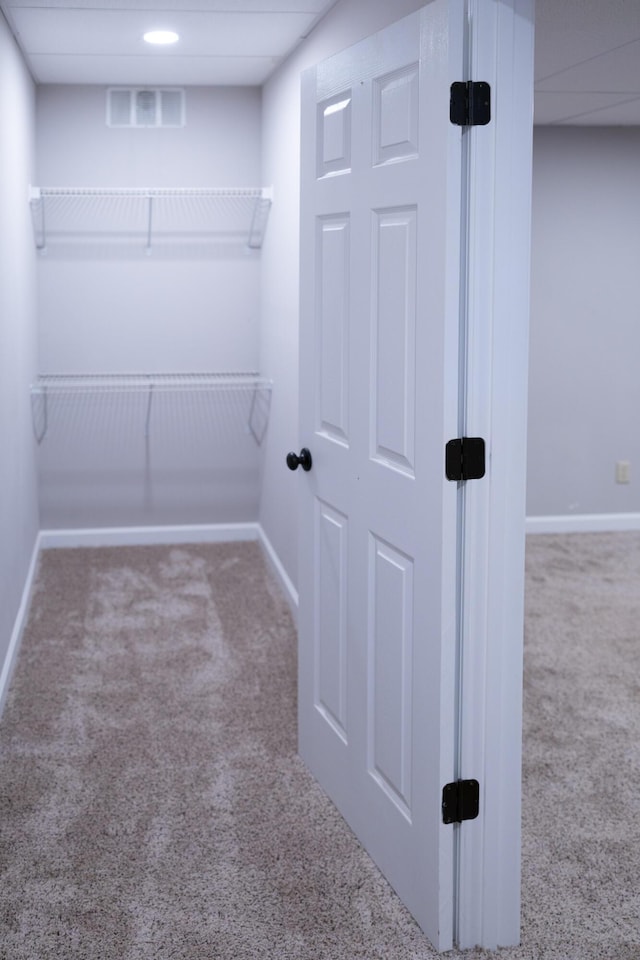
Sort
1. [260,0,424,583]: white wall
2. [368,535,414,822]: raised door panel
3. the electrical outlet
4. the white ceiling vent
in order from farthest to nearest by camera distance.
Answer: the electrical outlet → the white ceiling vent → [260,0,424,583]: white wall → [368,535,414,822]: raised door panel

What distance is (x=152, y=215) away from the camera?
17.4 ft

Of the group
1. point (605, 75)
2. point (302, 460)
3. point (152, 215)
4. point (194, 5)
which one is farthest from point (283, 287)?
point (302, 460)

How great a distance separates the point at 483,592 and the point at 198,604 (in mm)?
2543

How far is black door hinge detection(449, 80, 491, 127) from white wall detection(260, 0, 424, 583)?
1.72 m

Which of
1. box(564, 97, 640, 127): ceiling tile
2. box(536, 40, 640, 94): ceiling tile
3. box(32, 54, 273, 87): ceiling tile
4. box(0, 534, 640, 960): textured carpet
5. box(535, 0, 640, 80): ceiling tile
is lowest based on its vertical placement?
box(0, 534, 640, 960): textured carpet

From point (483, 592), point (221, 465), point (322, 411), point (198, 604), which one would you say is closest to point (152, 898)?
point (483, 592)

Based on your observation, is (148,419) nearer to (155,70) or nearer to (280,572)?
(280,572)

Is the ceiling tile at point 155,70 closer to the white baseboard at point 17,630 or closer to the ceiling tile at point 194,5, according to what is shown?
the ceiling tile at point 194,5

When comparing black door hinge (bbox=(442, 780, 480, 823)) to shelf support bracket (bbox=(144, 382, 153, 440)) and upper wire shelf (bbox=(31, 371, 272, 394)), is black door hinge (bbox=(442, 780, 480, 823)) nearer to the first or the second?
upper wire shelf (bbox=(31, 371, 272, 394))

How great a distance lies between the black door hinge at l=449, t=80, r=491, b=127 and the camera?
78.4 inches

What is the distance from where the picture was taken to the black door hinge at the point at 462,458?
81.6 inches

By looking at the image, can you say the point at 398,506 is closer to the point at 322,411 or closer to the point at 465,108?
the point at 322,411

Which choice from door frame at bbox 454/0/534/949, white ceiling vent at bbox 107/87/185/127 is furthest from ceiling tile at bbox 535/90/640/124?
door frame at bbox 454/0/534/949

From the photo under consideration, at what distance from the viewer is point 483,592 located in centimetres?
213
